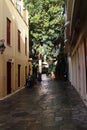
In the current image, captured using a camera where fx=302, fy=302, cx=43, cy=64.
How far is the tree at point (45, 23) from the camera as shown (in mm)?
39938

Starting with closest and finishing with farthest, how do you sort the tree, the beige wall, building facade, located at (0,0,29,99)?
the beige wall, building facade, located at (0,0,29,99), the tree

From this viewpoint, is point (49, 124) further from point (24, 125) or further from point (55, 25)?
point (55, 25)

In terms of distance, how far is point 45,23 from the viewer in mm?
39844

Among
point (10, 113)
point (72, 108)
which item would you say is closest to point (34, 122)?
point (10, 113)

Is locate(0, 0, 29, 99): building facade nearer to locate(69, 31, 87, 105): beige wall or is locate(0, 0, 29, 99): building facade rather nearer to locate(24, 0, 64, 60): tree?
locate(69, 31, 87, 105): beige wall

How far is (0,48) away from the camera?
16.2 m

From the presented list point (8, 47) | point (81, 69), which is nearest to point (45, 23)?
point (8, 47)

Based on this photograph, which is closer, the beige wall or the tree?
the beige wall

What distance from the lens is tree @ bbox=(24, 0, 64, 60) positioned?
39.9m

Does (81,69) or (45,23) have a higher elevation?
(45,23)

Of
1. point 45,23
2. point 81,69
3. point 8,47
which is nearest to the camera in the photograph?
point 81,69

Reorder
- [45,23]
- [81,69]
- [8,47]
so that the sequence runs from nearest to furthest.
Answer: [81,69]
[8,47]
[45,23]

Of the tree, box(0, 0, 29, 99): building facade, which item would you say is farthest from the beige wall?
the tree

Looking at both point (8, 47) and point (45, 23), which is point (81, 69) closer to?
point (8, 47)
